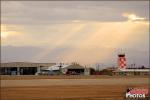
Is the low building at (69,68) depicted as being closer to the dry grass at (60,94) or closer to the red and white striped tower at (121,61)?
the red and white striped tower at (121,61)

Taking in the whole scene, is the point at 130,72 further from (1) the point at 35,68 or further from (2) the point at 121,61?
(1) the point at 35,68

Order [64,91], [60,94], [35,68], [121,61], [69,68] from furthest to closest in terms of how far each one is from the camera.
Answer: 1. [35,68]
2. [69,68]
3. [121,61]
4. [64,91]
5. [60,94]

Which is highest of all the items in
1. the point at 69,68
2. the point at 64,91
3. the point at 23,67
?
the point at 23,67

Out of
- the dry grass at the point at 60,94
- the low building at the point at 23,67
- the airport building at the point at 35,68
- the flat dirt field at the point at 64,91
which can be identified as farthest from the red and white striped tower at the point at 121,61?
the dry grass at the point at 60,94

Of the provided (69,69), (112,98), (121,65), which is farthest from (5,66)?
(112,98)

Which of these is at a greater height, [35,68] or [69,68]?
[69,68]

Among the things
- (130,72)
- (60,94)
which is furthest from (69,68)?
(60,94)

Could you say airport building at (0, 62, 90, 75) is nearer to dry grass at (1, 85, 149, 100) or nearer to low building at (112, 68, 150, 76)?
low building at (112, 68, 150, 76)

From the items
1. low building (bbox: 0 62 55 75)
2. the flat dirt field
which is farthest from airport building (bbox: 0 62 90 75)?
the flat dirt field

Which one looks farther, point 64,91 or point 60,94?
point 64,91

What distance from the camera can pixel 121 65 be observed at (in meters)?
135

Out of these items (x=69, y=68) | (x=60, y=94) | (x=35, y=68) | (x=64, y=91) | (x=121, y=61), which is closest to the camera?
(x=60, y=94)

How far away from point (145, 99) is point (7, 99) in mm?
9437

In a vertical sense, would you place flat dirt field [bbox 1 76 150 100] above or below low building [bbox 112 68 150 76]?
above
